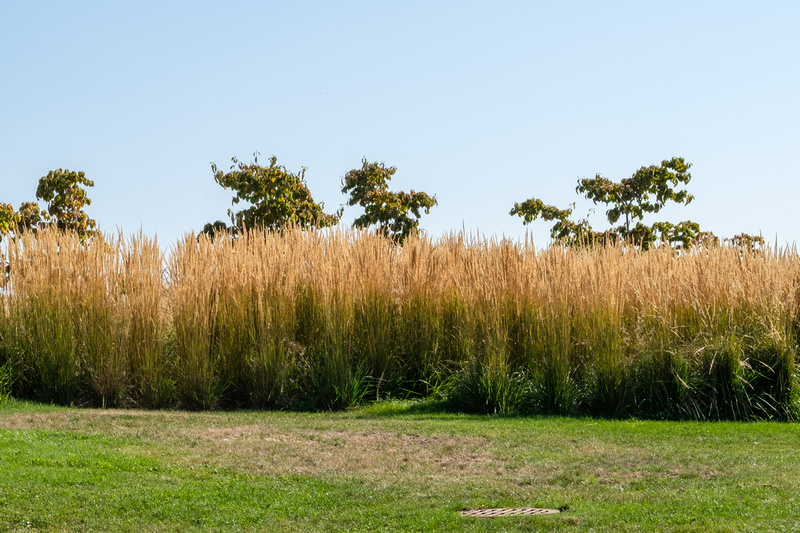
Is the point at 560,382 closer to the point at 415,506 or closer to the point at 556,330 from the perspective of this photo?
the point at 556,330

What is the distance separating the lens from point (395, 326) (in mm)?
8633

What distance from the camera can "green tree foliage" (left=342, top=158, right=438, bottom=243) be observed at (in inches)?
680

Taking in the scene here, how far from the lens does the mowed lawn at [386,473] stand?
4.16 metres

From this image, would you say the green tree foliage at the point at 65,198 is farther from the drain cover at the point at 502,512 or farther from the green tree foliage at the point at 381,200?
the drain cover at the point at 502,512

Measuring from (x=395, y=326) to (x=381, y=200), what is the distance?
881cm

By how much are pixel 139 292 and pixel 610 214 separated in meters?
12.8

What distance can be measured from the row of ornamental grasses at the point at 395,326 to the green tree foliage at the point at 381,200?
813cm

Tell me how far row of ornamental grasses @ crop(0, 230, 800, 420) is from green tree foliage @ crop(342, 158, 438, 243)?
8.13 m

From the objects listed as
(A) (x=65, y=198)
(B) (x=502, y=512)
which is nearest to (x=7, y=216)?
(A) (x=65, y=198)

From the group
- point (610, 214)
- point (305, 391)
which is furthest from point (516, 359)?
point (610, 214)

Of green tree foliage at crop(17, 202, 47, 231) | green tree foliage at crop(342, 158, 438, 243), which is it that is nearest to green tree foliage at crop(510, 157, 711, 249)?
green tree foliage at crop(342, 158, 438, 243)

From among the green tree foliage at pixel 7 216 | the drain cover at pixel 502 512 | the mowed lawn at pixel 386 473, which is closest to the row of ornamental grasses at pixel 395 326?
the mowed lawn at pixel 386 473

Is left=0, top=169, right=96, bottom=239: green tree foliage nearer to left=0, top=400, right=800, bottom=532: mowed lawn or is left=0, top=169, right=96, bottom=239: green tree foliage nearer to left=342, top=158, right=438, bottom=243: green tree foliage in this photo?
left=342, top=158, right=438, bottom=243: green tree foliage

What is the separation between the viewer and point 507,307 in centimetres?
815
